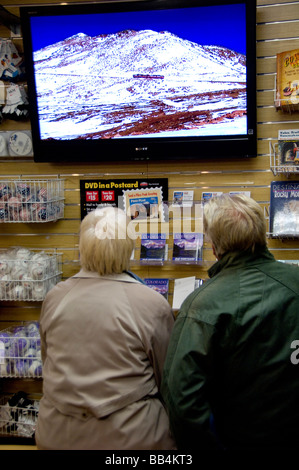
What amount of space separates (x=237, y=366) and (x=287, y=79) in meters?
2.18

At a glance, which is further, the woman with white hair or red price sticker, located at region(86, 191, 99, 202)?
red price sticker, located at region(86, 191, 99, 202)

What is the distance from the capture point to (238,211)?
2.01 meters

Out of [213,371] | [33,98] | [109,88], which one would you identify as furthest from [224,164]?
[213,371]

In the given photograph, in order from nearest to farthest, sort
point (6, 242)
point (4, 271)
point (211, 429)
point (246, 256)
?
point (211, 429) < point (246, 256) < point (4, 271) < point (6, 242)

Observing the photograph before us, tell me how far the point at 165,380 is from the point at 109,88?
224 cm

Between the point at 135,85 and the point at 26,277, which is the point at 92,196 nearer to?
the point at 26,277

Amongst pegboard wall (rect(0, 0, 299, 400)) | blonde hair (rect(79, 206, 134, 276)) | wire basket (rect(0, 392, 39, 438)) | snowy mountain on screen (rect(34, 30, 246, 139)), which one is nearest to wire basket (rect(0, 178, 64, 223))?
pegboard wall (rect(0, 0, 299, 400))

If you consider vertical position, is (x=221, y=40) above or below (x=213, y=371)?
above

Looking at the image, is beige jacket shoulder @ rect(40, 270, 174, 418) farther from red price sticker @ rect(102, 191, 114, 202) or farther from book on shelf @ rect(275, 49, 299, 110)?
book on shelf @ rect(275, 49, 299, 110)

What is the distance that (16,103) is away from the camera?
12.2 feet

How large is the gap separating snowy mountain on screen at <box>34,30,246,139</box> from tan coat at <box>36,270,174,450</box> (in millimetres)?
1680

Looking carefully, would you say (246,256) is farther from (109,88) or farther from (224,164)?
(109,88)

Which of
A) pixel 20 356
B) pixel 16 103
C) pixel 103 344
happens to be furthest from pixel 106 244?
pixel 16 103

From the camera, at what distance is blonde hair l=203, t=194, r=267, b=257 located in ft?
6.48
